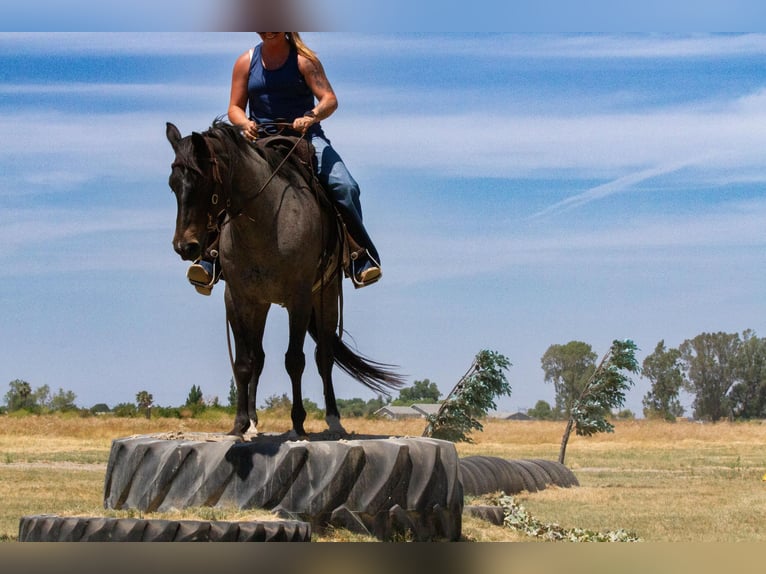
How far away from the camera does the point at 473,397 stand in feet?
59.6

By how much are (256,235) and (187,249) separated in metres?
1.06

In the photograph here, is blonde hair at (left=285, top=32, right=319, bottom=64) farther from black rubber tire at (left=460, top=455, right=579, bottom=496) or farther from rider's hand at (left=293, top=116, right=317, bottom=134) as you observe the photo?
black rubber tire at (left=460, top=455, right=579, bottom=496)

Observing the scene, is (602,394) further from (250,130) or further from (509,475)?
(250,130)

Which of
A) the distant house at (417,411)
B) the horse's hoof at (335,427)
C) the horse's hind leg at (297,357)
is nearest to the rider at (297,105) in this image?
the horse's hind leg at (297,357)

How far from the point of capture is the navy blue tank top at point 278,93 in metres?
9.91

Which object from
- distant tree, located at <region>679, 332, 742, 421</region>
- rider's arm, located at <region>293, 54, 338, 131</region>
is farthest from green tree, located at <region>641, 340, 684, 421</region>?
rider's arm, located at <region>293, 54, 338, 131</region>

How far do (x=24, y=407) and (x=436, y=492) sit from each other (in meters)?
8.89

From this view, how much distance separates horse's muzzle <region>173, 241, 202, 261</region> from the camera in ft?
26.5

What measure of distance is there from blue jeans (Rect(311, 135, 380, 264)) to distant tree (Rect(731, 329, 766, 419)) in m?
20.3

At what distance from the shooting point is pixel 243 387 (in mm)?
9438

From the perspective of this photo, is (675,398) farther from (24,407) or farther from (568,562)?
(568,562)

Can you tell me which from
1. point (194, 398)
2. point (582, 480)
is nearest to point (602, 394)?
point (582, 480)

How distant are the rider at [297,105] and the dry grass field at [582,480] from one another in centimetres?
201

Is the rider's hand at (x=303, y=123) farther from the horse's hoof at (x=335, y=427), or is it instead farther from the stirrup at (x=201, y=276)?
the horse's hoof at (x=335, y=427)
